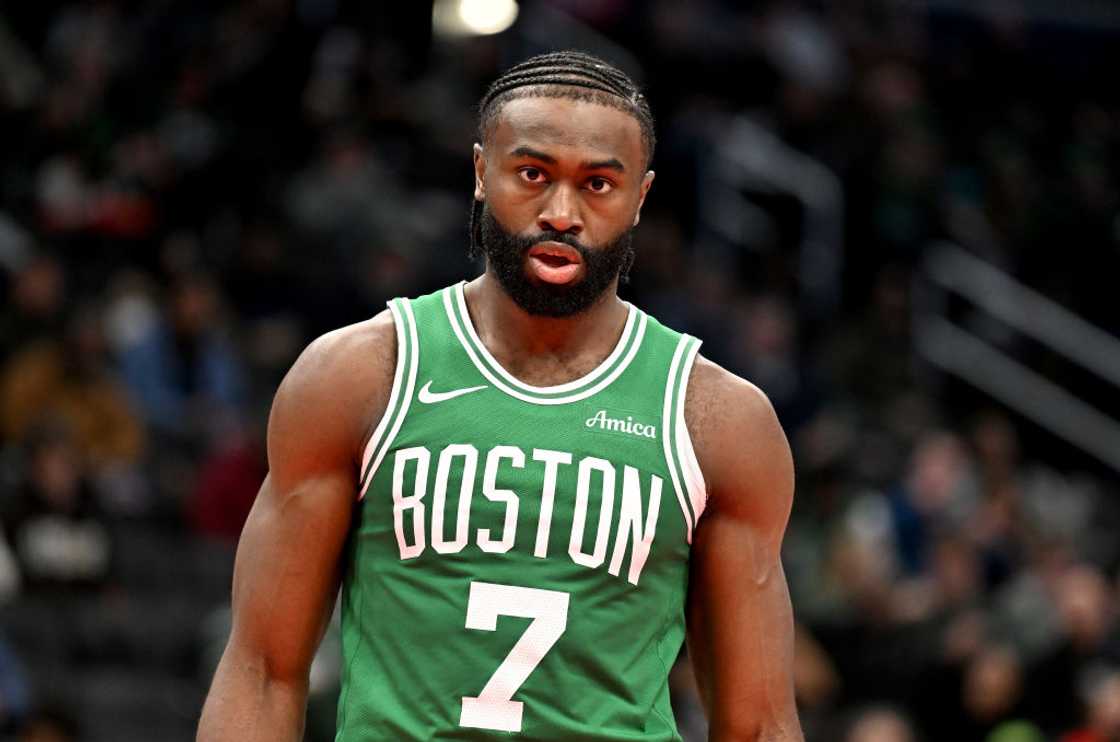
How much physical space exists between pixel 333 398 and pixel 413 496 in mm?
285

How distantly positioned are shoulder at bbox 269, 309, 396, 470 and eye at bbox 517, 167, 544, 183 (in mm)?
523

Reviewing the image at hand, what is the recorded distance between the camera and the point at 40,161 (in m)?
14.8

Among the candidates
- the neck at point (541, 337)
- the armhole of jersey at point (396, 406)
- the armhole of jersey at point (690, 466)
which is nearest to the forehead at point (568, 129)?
the neck at point (541, 337)

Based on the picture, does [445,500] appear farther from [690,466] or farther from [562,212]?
[562,212]

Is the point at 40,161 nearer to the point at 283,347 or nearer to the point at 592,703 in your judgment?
the point at 283,347

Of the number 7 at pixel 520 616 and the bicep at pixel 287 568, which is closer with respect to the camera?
the number 7 at pixel 520 616

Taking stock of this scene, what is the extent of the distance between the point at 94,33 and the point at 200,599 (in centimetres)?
528

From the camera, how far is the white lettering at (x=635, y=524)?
4387 mm

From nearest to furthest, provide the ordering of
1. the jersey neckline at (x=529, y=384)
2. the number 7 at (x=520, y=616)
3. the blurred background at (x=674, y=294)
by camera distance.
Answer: the number 7 at (x=520, y=616) < the jersey neckline at (x=529, y=384) < the blurred background at (x=674, y=294)

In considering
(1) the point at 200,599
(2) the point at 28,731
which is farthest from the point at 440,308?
(1) the point at 200,599

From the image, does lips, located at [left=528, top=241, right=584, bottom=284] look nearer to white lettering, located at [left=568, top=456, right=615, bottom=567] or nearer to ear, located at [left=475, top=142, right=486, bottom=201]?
ear, located at [left=475, top=142, right=486, bottom=201]

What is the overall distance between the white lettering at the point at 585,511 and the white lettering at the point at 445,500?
0.78 ft

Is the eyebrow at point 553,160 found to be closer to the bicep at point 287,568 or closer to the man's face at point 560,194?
the man's face at point 560,194

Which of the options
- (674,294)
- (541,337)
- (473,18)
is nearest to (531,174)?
(541,337)
